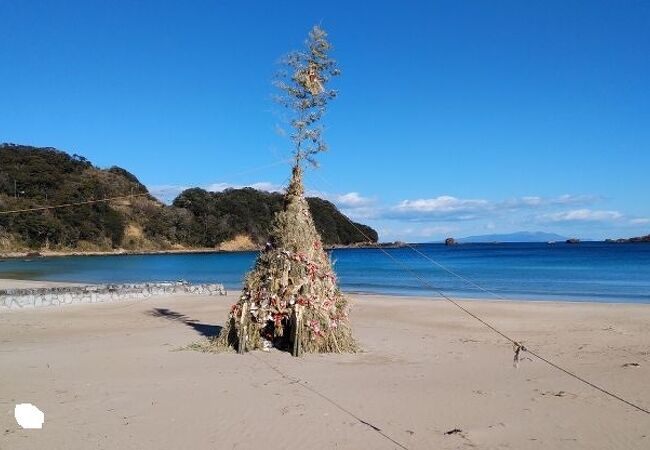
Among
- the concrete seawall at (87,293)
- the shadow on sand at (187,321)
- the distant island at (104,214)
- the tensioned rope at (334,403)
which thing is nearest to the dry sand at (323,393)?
the tensioned rope at (334,403)

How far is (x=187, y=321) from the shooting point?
1630 centimetres

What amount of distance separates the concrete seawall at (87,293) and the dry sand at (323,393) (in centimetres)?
538

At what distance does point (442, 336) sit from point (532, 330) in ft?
9.64

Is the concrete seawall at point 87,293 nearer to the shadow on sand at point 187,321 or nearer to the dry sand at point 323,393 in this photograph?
the shadow on sand at point 187,321

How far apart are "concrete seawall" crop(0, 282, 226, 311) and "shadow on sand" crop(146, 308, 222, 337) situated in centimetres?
318

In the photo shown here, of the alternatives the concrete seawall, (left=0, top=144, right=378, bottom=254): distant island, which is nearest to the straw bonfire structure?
the concrete seawall

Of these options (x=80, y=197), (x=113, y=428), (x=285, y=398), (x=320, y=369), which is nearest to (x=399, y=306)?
(x=320, y=369)

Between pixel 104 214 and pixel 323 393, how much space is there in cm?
9273

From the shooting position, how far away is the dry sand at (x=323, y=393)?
20.2 feet

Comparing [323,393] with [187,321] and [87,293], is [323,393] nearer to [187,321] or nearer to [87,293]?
[187,321]

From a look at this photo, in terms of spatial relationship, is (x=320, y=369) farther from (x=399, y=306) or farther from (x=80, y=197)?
→ (x=80, y=197)

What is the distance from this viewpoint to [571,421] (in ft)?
22.5

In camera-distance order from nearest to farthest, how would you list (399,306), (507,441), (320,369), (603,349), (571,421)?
(507,441)
(571,421)
(320,369)
(603,349)
(399,306)

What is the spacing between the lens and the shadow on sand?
44.6 ft
